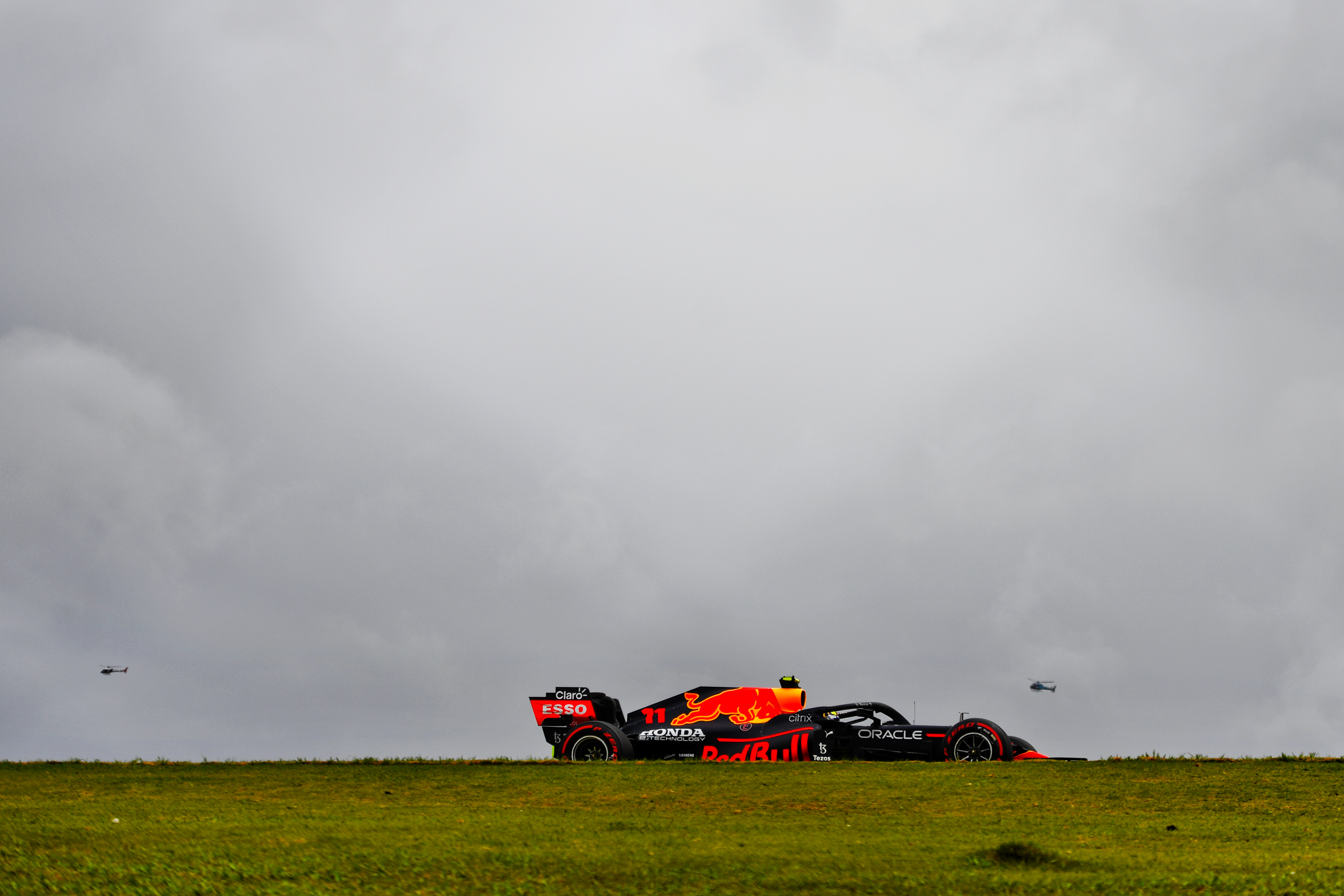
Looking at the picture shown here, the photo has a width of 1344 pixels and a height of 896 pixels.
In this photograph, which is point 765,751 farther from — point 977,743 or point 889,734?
point 977,743

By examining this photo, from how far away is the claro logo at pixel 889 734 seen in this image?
59.1 feet

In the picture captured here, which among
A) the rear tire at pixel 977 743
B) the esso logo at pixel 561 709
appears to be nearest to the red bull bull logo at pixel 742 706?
the esso logo at pixel 561 709

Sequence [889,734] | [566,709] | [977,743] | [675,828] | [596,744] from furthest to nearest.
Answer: [566,709] → [596,744] → [889,734] → [977,743] → [675,828]

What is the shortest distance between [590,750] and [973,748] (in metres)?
5.88

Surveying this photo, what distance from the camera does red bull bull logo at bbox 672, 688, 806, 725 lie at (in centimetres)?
1909

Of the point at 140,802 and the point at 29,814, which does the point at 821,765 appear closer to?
the point at 140,802

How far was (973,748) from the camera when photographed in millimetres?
17484

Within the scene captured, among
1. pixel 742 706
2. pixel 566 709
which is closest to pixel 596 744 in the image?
pixel 566 709

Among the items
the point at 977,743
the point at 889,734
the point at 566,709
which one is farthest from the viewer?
the point at 566,709

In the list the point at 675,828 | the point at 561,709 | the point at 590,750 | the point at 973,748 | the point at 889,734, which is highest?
the point at 561,709

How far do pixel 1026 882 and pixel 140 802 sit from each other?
34.7 ft

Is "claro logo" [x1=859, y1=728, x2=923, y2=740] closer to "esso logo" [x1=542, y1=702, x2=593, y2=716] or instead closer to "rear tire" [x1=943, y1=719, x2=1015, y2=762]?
"rear tire" [x1=943, y1=719, x2=1015, y2=762]

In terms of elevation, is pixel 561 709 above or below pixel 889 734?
above

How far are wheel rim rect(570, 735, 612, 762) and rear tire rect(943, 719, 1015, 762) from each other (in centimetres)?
521
